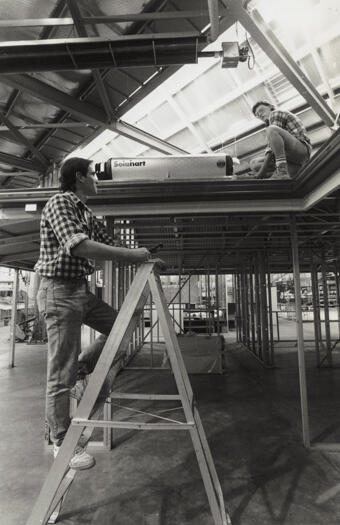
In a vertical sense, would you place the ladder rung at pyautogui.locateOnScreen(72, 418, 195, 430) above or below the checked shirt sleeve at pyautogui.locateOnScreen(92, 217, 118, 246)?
below

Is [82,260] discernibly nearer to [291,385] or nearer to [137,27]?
[137,27]

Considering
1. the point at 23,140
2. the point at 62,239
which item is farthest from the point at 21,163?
the point at 62,239

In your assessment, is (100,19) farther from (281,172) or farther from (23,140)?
(23,140)

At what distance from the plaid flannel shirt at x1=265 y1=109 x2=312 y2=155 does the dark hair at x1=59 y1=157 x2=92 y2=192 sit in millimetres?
2269

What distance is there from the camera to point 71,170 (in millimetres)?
1895

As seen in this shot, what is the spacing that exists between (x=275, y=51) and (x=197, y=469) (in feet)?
Answer: 14.2

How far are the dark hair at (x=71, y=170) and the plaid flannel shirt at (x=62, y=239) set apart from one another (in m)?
0.11

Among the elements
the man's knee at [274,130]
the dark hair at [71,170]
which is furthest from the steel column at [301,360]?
the dark hair at [71,170]

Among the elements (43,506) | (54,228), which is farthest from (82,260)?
(43,506)

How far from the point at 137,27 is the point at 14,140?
109 inches

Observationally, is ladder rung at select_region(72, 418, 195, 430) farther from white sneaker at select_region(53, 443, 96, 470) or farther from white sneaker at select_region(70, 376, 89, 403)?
white sneaker at select_region(70, 376, 89, 403)

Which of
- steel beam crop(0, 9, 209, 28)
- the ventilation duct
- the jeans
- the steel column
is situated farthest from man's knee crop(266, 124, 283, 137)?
the jeans

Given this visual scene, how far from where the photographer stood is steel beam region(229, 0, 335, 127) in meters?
2.94

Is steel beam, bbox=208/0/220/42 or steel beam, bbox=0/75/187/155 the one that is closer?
steel beam, bbox=208/0/220/42
